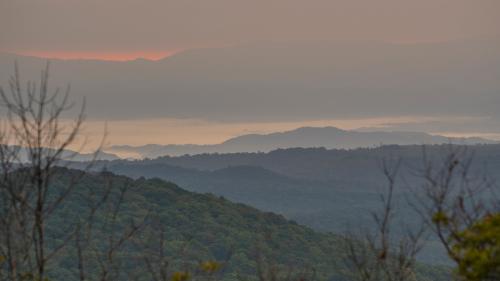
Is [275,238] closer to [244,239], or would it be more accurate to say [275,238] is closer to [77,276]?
[244,239]

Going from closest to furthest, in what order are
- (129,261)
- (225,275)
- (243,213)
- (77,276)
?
(77,276)
(129,261)
(225,275)
(243,213)

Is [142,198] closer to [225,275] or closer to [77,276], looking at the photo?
[225,275]

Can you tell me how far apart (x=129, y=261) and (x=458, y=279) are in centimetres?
5938

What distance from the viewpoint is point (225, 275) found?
3044 inches

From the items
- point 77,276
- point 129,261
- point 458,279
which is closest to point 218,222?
point 129,261

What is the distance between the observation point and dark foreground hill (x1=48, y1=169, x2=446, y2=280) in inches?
3219

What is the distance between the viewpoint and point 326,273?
276 feet

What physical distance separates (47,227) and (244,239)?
20.7 metres

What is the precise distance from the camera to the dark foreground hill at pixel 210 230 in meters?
81.8

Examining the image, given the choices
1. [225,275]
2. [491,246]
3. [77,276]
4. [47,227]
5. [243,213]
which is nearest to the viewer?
[491,246]

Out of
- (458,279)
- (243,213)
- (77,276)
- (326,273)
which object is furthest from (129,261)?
(458,279)

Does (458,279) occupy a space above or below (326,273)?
above

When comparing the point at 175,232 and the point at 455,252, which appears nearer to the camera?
the point at 455,252

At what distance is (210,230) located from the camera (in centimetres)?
9444
